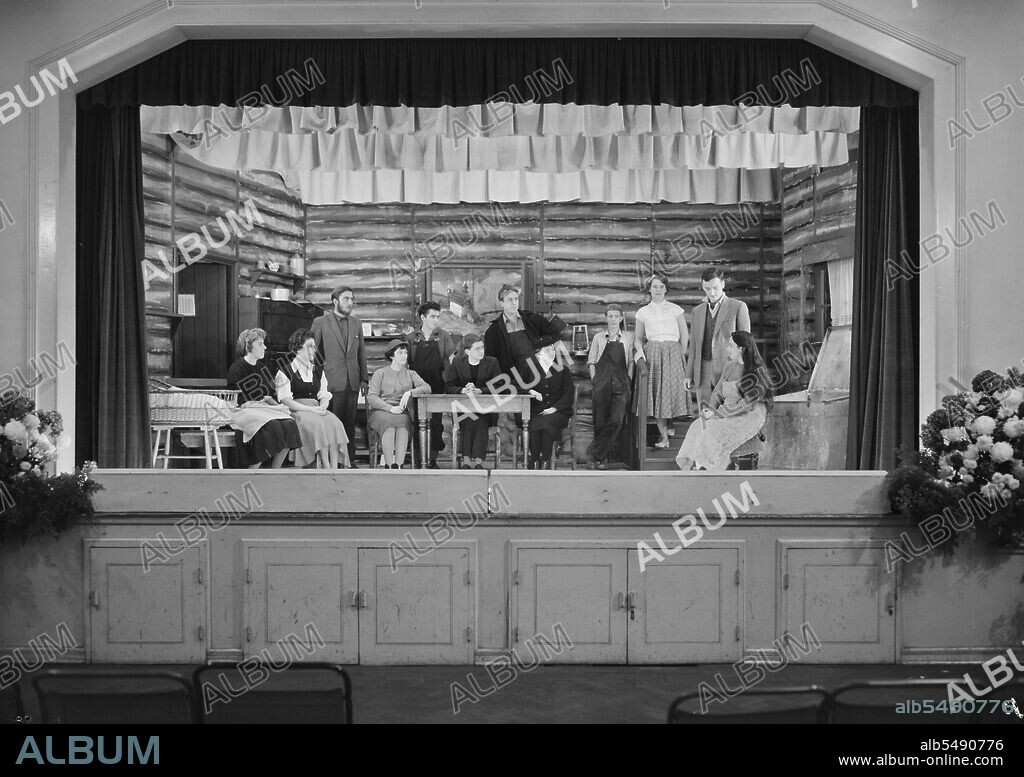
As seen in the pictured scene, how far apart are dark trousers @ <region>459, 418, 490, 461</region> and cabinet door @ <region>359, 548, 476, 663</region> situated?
4.60 m

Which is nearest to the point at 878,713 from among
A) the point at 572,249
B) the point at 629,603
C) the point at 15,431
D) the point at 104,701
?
the point at 104,701

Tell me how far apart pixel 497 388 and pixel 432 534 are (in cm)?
494

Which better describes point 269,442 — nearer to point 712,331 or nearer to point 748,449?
point 748,449

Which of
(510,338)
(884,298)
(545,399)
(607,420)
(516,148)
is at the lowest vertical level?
(607,420)

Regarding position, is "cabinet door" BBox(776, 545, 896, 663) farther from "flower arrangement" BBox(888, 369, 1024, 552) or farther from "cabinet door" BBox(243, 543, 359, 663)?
"cabinet door" BBox(243, 543, 359, 663)

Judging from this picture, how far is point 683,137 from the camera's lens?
10.2m

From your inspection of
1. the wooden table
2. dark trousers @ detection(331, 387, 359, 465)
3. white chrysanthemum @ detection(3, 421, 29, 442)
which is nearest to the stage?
white chrysanthemum @ detection(3, 421, 29, 442)

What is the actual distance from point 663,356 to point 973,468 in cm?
593

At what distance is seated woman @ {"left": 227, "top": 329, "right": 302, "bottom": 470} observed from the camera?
29.1 ft

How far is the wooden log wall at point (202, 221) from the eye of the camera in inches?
404

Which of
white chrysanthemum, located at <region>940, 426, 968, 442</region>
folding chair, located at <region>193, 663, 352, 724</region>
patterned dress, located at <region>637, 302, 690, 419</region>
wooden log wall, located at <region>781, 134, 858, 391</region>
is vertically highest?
wooden log wall, located at <region>781, 134, 858, 391</region>

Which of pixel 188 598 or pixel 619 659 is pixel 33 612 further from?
A: pixel 619 659

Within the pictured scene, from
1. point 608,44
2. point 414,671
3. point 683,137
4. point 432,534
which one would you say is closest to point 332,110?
point 608,44

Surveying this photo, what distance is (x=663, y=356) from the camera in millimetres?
11320
